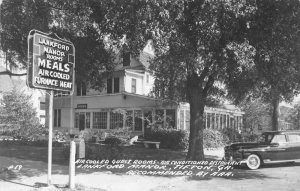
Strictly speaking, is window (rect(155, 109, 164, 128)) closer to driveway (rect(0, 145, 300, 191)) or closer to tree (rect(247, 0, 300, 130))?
driveway (rect(0, 145, 300, 191))

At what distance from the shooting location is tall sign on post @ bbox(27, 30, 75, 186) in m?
10.3

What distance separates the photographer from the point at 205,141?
2633cm

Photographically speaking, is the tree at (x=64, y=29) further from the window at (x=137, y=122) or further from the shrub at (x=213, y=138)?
the window at (x=137, y=122)

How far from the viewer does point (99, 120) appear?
1350 inches

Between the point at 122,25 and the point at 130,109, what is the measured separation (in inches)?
746

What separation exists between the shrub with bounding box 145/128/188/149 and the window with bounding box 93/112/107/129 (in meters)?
7.92

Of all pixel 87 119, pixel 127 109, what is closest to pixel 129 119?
pixel 127 109

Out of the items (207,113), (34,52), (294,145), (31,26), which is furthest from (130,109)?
(34,52)

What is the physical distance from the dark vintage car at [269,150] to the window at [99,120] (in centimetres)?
1808

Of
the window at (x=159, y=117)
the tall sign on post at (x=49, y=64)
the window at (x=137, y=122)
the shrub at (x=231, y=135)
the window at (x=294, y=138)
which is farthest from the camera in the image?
the window at (x=137, y=122)

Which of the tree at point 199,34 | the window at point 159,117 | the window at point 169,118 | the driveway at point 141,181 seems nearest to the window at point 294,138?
the driveway at point 141,181

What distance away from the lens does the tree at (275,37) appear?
1327cm

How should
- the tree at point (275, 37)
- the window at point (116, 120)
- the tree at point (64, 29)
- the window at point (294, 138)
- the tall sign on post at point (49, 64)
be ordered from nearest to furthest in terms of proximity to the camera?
the tall sign on post at point (49, 64), the tree at point (64, 29), the tree at point (275, 37), the window at point (294, 138), the window at point (116, 120)

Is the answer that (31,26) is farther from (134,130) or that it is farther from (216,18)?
(134,130)
